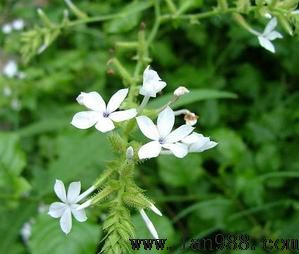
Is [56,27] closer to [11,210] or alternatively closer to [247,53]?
[11,210]

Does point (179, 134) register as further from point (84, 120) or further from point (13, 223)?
point (13, 223)

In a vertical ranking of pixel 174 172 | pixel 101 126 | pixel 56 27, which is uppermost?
pixel 101 126

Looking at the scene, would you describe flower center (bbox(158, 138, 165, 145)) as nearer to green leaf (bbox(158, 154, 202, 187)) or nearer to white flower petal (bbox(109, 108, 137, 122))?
white flower petal (bbox(109, 108, 137, 122))

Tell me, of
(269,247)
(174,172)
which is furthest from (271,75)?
(269,247)

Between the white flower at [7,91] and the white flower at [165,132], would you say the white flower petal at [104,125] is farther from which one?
the white flower at [7,91]

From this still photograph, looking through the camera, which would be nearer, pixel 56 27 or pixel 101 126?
pixel 101 126

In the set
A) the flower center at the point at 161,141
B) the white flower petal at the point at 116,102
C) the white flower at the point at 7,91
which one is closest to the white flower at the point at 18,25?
the white flower at the point at 7,91

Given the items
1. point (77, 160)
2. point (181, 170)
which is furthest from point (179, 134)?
point (181, 170)

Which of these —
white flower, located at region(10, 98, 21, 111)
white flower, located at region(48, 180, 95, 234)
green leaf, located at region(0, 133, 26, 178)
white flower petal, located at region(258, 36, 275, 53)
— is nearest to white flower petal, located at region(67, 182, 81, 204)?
white flower, located at region(48, 180, 95, 234)
